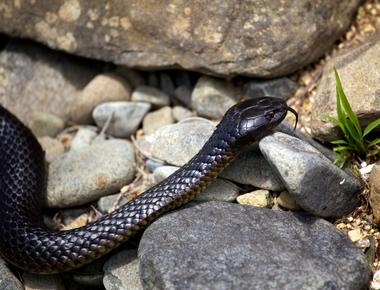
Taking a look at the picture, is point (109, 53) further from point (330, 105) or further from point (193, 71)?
A: point (330, 105)

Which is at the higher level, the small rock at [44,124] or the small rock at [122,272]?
the small rock at [44,124]

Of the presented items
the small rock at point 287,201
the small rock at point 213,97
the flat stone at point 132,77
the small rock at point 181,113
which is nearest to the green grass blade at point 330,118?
the small rock at point 287,201

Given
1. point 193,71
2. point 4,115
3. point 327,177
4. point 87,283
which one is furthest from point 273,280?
point 4,115

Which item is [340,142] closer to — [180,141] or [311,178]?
[311,178]

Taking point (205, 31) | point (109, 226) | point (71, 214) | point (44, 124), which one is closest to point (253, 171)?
point (109, 226)

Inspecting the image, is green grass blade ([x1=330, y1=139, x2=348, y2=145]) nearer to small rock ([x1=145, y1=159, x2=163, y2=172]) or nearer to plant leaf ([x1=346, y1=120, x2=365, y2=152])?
plant leaf ([x1=346, y1=120, x2=365, y2=152])

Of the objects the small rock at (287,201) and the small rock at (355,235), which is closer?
the small rock at (355,235)

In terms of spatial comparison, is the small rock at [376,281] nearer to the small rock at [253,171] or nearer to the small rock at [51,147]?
the small rock at [253,171]
